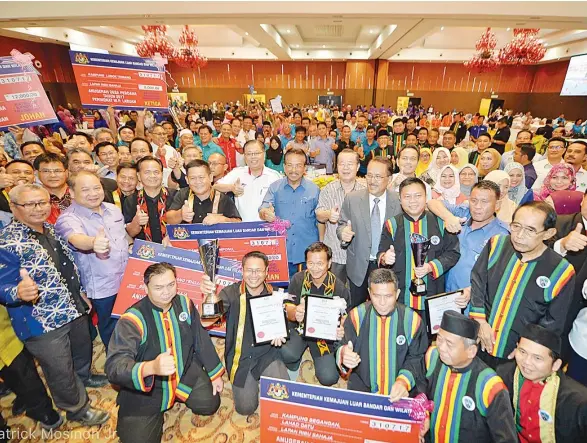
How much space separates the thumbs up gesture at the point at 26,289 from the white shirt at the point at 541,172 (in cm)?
627

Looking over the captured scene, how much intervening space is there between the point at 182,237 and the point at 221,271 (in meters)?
0.57

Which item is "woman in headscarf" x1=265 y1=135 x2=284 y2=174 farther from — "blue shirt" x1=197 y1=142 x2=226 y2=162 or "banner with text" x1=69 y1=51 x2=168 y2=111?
"banner with text" x1=69 y1=51 x2=168 y2=111

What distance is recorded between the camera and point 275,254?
11.3ft

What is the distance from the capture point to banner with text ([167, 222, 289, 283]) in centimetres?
332

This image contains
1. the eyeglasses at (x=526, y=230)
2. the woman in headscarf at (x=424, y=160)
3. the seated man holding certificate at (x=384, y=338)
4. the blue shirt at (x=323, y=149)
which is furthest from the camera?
the blue shirt at (x=323, y=149)

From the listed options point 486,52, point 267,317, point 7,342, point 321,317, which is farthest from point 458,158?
point 486,52

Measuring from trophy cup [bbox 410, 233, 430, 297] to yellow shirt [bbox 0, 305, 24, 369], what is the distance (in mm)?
3340

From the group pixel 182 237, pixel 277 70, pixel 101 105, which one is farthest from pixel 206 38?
pixel 182 237

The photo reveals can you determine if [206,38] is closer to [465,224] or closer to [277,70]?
[277,70]

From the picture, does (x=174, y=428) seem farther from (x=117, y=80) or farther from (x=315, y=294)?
(x=117, y=80)

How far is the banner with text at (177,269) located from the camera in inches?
118

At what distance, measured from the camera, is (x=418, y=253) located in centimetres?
274

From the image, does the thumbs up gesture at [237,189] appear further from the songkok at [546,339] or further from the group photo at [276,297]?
the songkok at [546,339]

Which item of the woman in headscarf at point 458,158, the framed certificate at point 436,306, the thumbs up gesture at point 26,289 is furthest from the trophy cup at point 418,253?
the woman in headscarf at point 458,158
